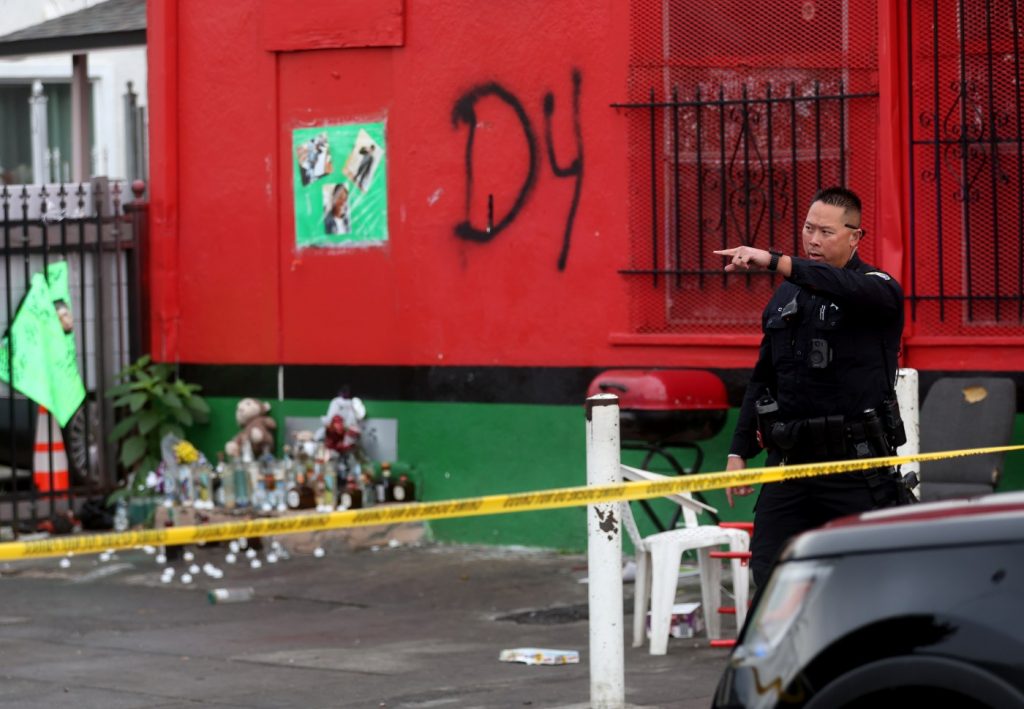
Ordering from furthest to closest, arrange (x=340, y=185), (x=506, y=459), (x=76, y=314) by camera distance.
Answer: (x=76, y=314)
(x=340, y=185)
(x=506, y=459)

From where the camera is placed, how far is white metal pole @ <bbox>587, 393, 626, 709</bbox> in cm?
695

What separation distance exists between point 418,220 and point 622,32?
183cm

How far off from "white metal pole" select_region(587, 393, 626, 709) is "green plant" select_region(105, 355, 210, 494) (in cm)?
626

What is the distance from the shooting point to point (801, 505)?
257 inches

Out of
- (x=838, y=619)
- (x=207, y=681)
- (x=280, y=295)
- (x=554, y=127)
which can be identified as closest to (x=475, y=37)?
(x=554, y=127)

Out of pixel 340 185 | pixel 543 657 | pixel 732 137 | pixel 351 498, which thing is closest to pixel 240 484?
pixel 351 498

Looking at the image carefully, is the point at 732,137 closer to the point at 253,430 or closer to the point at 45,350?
the point at 253,430

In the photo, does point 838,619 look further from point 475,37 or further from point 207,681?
point 475,37

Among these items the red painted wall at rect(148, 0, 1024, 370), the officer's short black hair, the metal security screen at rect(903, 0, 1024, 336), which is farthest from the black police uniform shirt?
the metal security screen at rect(903, 0, 1024, 336)

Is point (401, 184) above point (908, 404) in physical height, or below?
above

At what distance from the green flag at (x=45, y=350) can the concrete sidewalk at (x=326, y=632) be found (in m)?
1.20

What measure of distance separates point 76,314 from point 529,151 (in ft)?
11.7

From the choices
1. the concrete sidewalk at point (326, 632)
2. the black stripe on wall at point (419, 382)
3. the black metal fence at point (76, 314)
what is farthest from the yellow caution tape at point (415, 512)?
Result: the black metal fence at point (76, 314)

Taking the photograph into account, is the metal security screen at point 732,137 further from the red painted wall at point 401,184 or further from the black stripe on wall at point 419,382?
the black stripe on wall at point 419,382
